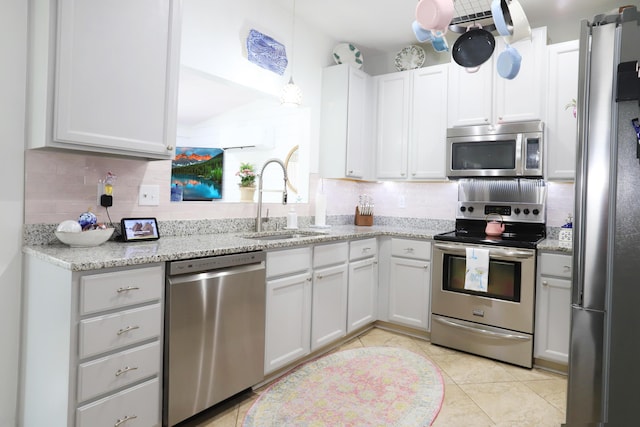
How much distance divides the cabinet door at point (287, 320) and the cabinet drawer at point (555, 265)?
1.65 m

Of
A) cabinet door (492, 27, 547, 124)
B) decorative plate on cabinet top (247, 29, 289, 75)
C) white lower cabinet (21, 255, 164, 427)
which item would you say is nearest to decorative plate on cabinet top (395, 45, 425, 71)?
cabinet door (492, 27, 547, 124)

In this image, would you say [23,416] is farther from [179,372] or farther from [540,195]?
[540,195]

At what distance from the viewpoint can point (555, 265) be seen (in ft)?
8.95

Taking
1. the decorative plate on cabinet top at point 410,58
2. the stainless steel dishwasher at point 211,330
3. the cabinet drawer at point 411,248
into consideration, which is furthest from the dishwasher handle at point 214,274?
the decorative plate on cabinet top at point 410,58

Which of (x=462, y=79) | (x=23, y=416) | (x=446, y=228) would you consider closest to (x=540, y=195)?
(x=446, y=228)

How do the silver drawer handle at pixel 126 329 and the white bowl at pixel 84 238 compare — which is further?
the white bowl at pixel 84 238

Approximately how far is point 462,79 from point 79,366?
337 centimetres

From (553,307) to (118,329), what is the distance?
2711 millimetres

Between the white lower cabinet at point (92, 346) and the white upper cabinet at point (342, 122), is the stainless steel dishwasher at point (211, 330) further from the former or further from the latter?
the white upper cabinet at point (342, 122)

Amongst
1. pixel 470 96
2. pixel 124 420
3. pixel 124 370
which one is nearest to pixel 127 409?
pixel 124 420

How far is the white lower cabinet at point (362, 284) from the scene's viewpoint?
319 centimetres

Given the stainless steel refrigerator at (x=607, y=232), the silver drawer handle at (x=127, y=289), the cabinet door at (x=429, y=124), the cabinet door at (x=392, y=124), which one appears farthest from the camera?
the cabinet door at (x=392, y=124)

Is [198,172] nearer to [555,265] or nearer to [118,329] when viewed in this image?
[118,329]

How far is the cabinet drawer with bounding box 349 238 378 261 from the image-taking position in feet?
10.4
